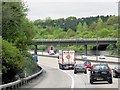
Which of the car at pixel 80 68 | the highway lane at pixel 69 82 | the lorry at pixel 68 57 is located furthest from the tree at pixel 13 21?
the lorry at pixel 68 57

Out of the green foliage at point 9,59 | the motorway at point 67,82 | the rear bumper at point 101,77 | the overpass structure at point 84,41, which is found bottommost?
the motorway at point 67,82

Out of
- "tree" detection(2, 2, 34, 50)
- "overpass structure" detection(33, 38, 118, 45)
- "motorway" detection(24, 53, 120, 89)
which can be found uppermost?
"overpass structure" detection(33, 38, 118, 45)

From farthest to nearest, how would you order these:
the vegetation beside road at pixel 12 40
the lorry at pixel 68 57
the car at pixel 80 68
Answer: the lorry at pixel 68 57 < the car at pixel 80 68 < the vegetation beside road at pixel 12 40

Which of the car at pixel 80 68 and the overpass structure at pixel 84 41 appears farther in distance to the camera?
the overpass structure at pixel 84 41

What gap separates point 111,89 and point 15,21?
1015cm

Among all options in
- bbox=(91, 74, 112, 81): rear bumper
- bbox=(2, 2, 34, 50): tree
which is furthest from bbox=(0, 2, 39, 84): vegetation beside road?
bbox=(91, 74, 112, 81): rear bumper

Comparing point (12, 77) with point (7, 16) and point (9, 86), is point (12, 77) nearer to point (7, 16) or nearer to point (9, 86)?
point (7, 16)

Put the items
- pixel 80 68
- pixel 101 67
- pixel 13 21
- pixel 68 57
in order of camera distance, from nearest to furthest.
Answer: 1. pixel 13 21
2. pixel 101 67
3. pixel 80 68
4. pixel 68 57

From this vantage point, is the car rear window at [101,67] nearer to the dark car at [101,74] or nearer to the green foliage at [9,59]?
the dark car at [101,74]

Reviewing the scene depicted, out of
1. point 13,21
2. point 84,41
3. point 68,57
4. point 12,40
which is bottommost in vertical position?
point 68,57

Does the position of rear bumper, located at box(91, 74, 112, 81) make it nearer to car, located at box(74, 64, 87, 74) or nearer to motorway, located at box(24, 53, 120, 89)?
motorway, located at box(24, 53, 120, 89)

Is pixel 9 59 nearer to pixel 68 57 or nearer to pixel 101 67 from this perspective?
pixel 101 67

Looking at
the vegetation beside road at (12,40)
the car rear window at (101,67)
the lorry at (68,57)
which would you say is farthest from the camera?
the lorry at (68,57)

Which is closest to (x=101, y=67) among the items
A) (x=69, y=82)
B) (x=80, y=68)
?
(x=69, y=82)
